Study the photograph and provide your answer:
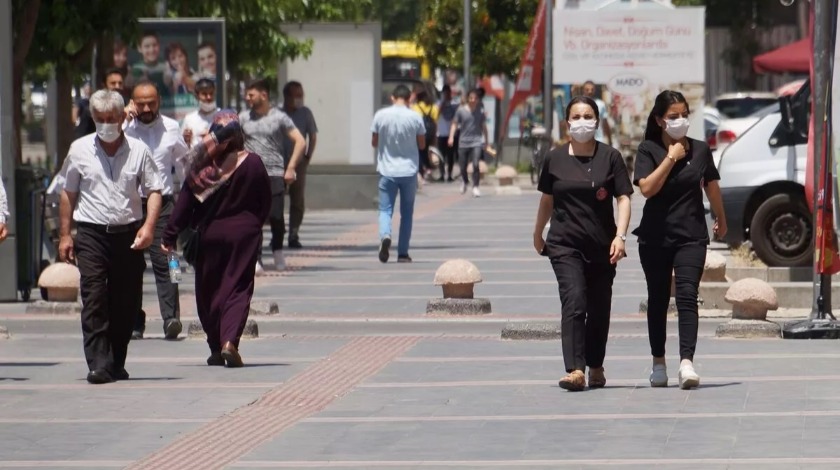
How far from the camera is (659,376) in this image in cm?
1023

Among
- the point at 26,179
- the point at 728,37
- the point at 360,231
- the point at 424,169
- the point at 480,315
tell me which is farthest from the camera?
the point at 728,37

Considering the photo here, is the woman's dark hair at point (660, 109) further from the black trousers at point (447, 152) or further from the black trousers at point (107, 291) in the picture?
the black trousers at point (447, 152)

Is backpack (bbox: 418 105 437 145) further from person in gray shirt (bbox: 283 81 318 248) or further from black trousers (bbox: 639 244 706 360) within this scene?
black trousers (bbox: 639 244 706 360)

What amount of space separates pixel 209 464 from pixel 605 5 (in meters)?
22.2

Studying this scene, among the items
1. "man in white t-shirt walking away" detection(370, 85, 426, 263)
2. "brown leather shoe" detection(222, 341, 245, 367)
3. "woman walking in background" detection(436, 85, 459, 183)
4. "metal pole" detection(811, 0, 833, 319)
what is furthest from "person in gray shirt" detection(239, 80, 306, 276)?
"woman walking in background" detection(436, 85, 459, 183)

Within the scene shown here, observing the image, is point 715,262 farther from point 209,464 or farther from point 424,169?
point 424,169

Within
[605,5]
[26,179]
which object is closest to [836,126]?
[26,179]

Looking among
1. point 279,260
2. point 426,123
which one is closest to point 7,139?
point 279,260

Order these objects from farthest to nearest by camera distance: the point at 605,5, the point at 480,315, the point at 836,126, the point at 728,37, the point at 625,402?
1. the point at 728,37
2. the point at 605,5
3. the point at 480,315
4. the point at 836,126
5. the point at 625,402

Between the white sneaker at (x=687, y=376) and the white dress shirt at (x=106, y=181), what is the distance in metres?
3.08

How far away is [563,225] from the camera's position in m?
10.1

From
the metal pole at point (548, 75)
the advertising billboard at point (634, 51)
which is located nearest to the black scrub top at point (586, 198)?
the advertising billboard at point (634, 51)

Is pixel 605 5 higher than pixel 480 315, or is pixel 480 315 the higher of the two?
pixel 605 5

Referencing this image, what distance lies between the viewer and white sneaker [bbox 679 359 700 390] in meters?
10.0
